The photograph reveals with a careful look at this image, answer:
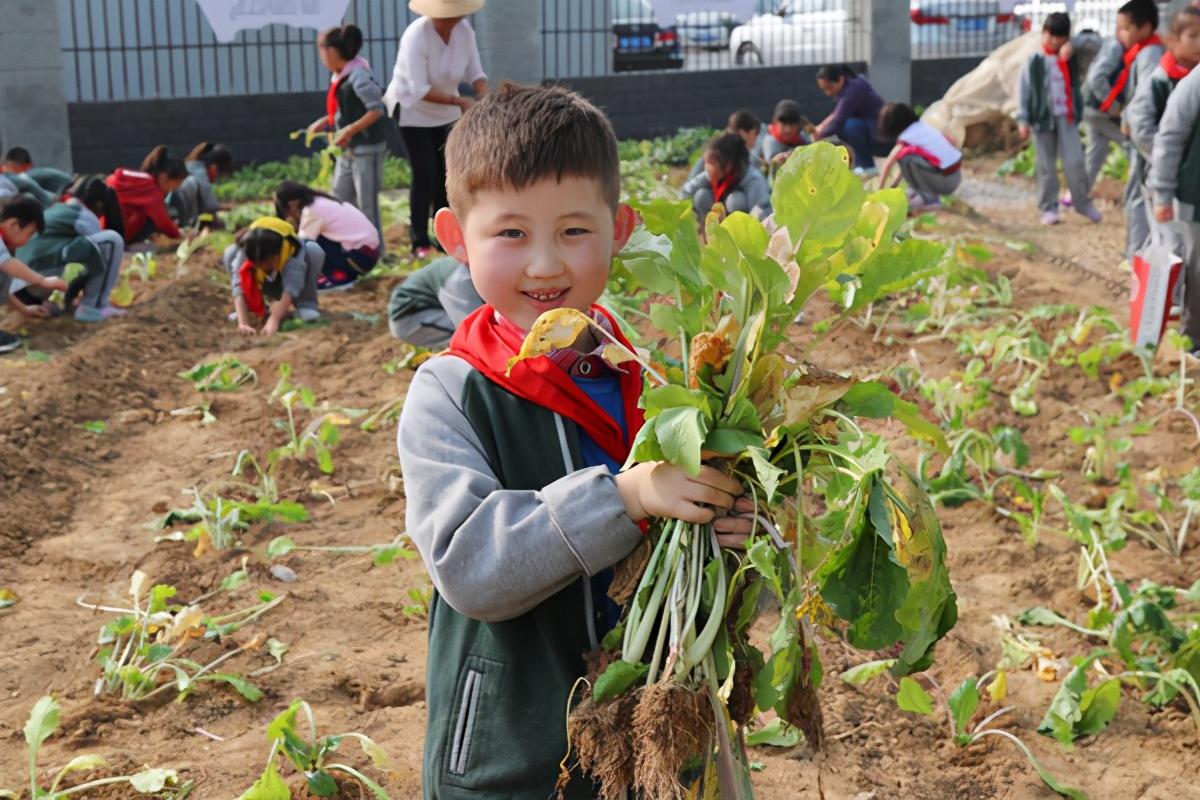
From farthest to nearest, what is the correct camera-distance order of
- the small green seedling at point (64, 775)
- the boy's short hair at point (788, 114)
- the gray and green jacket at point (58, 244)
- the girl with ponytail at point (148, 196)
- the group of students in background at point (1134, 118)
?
the boy's short hair at point (788, 114)
the girl with ponytail at point (148, 196)
the gray and green jacket at point (58, 244)
the group of students in background at point (1134, 118)
the small green seedling at point (64, 775)

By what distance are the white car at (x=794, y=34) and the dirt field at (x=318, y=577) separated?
9.66 metres

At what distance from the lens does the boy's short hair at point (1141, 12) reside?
8.51 meters

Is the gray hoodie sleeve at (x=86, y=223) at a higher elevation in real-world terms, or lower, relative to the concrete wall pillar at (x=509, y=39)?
lower

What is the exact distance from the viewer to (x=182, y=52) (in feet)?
47.5

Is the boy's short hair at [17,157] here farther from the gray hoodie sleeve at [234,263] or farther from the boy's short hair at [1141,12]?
the boy's short hair at [1141,12]

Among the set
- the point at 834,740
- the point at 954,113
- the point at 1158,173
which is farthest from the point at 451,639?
the point at 954,113

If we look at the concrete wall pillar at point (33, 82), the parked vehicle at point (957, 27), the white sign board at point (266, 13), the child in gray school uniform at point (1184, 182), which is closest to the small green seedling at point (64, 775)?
the child in gray school uniform at point (1184, 182)

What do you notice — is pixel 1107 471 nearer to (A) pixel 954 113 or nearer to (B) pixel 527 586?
(B) pixel 527 586

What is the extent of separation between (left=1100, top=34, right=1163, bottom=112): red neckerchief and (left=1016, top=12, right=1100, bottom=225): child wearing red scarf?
3.27 ft

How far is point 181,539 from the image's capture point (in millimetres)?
4848

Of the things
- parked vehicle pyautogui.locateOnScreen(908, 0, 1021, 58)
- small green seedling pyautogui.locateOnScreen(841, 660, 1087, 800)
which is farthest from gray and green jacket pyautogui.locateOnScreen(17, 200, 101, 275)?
parked vehicle pyautogui.locateOnScreen(908, 0, 1021, 58)

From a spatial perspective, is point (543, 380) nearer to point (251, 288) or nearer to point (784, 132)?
point (251, 288)

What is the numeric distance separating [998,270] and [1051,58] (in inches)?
97.4

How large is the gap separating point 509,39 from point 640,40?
2585mm
